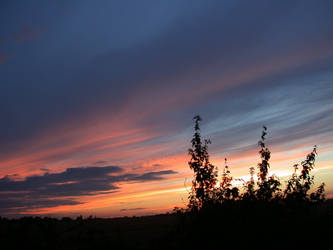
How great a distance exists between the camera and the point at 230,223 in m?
11.3

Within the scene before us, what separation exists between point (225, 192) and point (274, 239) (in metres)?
2.58

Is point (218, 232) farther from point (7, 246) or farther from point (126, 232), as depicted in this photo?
point (7, 246)

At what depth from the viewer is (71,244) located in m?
12.7

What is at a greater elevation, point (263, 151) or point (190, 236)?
point (263, 151)

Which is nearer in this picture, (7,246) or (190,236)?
(190,236)

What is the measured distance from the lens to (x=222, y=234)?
1091 centimetres

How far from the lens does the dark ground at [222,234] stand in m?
10.7

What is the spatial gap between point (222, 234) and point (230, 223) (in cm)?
59

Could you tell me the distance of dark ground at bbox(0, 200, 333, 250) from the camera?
35.2 ft

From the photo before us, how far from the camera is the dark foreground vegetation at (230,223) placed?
35.5 feet

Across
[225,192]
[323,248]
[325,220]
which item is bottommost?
[323,248]

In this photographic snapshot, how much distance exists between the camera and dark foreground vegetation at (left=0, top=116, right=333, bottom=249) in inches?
426

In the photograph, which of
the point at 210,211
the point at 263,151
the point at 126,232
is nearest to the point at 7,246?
the point at 126,232

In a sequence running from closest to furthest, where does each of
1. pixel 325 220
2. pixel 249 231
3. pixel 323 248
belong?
pixel 323 248 < pixel 249 231 < pixel 325 220
